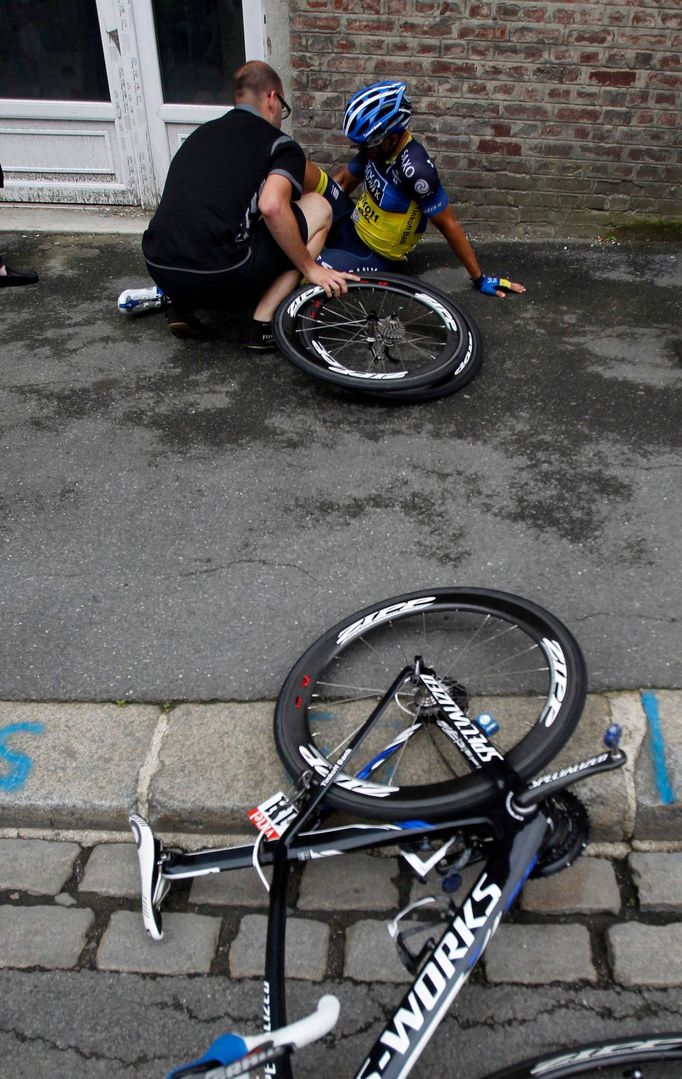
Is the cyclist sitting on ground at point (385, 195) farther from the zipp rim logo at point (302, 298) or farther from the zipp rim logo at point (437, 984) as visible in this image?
the zipp rim logo at point (437, 984)

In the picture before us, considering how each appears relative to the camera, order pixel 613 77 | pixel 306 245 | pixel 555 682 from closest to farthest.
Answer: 1. pixel 555 682
2. pixel 306 245
3. pixel 613 77

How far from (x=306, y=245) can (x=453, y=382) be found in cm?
115

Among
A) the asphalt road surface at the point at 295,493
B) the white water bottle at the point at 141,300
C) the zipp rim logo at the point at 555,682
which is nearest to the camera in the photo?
the zipp rim logo at the point at 555,682

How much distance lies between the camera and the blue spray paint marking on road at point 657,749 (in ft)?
8.04

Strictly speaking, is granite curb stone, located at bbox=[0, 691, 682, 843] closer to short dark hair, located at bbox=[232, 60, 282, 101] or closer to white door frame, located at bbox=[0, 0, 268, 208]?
short dark hair, located at bbox=[232, 60, 282, 101]

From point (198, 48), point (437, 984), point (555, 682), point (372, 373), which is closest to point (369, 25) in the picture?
point (198, 48)

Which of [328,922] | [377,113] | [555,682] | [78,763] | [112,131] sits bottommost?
[328,922]

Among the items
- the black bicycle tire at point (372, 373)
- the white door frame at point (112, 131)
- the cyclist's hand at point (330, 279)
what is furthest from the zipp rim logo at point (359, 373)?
the white door frame at point (112, 131)

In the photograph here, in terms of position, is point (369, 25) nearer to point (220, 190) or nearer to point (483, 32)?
point (483, 32)

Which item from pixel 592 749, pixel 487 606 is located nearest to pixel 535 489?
pixel 487 606

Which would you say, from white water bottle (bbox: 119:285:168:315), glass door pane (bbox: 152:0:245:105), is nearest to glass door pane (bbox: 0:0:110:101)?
glass door pane (bbox: 152:0:245:105)

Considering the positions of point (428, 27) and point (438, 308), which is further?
point (428, 27)

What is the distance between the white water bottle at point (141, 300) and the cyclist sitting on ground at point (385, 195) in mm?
982

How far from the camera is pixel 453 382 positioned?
4273mm
